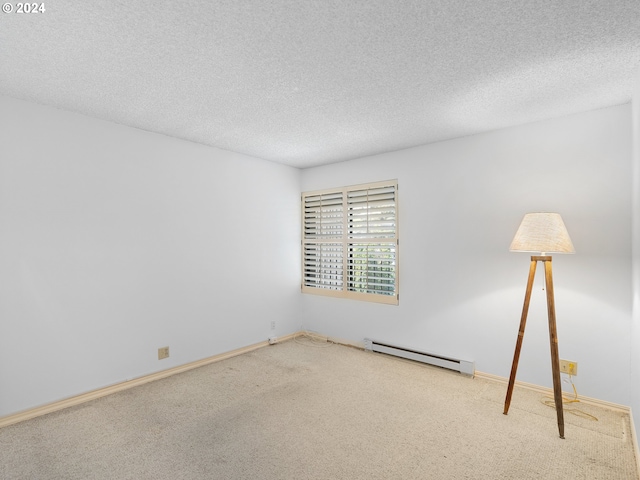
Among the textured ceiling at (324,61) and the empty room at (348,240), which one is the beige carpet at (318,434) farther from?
the textured ceiling at (324,61)

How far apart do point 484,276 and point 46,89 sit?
3999 mm

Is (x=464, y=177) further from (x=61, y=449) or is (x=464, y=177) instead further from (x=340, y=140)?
(x=61, y=449)

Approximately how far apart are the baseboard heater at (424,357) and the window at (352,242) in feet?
1.71

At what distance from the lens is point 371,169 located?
4.21 m

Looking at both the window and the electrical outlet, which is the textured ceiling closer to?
the window

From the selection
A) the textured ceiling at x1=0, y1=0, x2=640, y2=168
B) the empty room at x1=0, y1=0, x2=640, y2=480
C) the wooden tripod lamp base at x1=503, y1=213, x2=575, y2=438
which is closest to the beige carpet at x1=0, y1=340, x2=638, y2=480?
the empty room at x1=0, y1=0, x2=640, y2=480

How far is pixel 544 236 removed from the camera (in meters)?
2.41

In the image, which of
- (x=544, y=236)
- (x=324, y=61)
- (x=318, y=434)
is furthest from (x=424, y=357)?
(x=324, y=61)

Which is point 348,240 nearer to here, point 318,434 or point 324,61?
point 318,434

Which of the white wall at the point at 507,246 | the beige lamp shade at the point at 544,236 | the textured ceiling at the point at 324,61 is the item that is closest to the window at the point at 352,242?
the white wall at the point at 507,246

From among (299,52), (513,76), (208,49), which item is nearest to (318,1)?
(299,52)

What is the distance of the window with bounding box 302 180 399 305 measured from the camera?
404cm

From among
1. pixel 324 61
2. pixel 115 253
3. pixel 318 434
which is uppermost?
pixel 324 61

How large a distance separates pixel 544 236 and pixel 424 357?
1.85 metres
